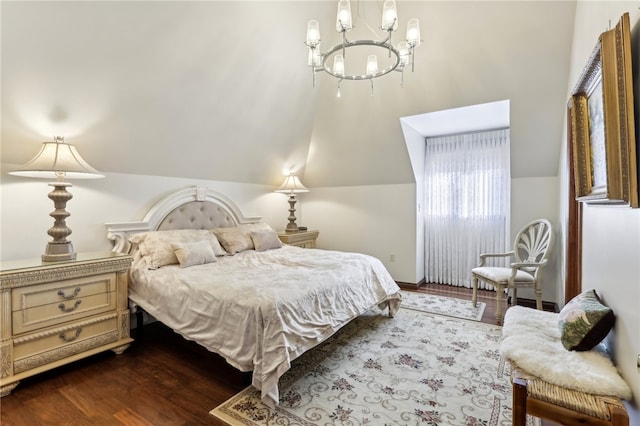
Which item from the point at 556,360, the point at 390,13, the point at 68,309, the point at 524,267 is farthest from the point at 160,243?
the point at 524,267

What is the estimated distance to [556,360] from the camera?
1355mm

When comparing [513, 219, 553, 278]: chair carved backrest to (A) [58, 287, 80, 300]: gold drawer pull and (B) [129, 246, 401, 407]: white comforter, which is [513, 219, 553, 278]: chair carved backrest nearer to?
(B) [129, 246, 401, 407]: white comforter

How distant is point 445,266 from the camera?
4582 mm

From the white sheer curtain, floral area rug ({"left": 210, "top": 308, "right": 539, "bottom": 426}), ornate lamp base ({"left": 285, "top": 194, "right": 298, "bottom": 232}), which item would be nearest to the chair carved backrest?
the white sheer curtain

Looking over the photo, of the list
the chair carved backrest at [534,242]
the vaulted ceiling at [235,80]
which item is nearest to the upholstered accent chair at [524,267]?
the chair carved backrest at [534,242]

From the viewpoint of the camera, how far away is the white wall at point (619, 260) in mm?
1075

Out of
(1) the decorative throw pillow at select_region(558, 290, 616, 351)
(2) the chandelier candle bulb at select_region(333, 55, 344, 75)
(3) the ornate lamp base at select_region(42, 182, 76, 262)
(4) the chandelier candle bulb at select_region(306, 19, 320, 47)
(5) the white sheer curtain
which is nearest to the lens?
(1) the decorative throw pillow at select_region(558, 290, 616, 351)

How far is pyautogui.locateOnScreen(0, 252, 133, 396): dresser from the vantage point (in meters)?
1.96

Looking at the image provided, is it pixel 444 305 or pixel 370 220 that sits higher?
pixel 370 220

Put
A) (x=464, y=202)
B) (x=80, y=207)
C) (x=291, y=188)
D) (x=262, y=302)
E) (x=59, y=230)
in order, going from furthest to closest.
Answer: (x=291, y=188) → (x=464, y=202) → (x=80, y=207) → (x=59, y=230) → (x=262, y=302)

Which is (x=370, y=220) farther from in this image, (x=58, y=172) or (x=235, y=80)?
(x=58, y=172)

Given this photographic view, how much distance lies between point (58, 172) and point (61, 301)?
953 millimetres

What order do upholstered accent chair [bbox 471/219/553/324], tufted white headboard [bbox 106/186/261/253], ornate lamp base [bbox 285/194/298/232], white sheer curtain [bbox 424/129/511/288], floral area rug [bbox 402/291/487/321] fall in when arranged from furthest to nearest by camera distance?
ornate lamp base [bbox 285/194/298/232] < white sheer curtain [bbox 424/129/511/288] < floral area rug [bbox 402/291/487/321] < upholstered accent chair [bbox 471/219/553/324] < tufted white headboard [bbox 106/186/261/253]

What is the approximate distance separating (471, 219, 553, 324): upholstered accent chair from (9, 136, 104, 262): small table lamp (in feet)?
12.7
